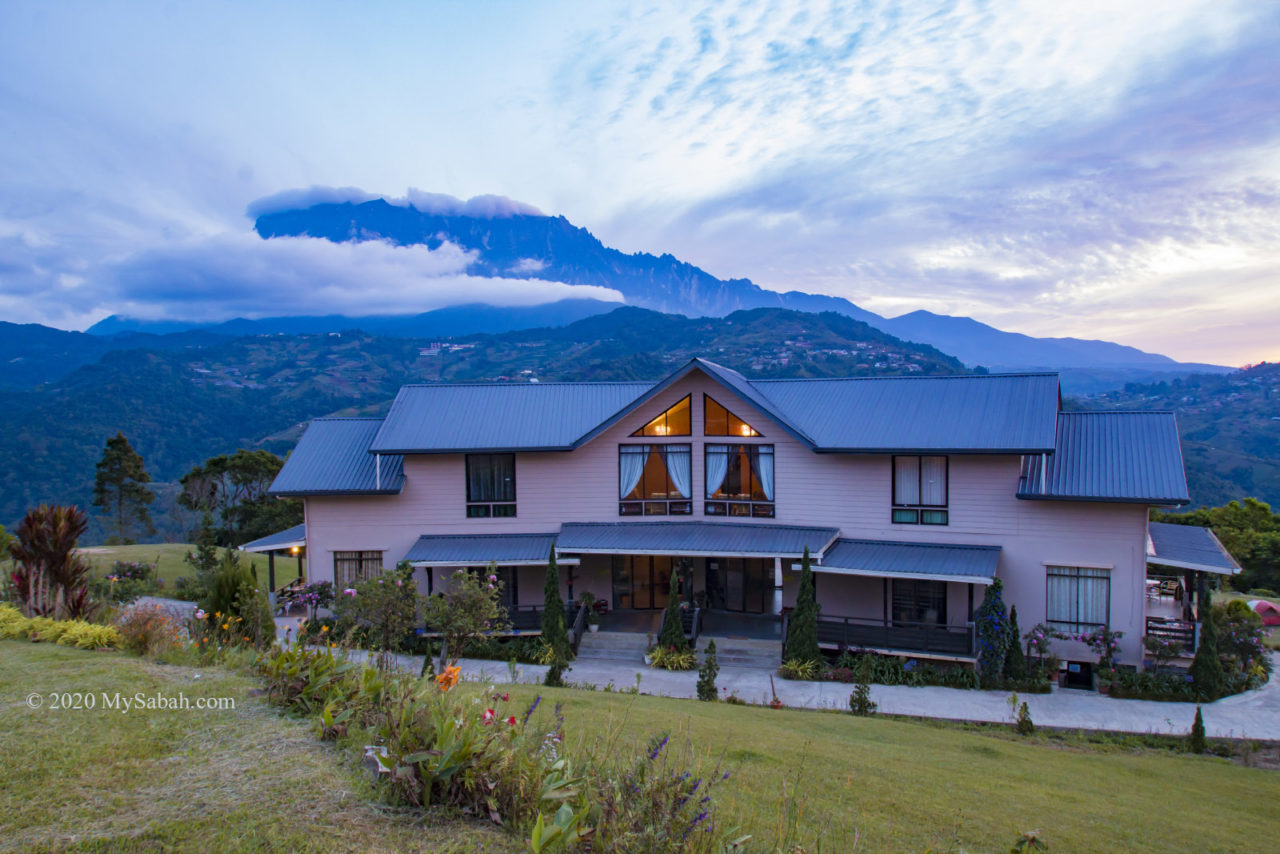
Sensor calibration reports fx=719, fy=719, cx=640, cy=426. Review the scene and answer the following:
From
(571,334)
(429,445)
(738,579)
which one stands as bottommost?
(738,579)

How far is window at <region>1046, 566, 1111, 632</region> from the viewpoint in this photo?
16.7 meters

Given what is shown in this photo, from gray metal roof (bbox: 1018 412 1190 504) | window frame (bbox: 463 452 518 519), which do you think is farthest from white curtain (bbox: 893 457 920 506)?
window frame (bbox: 463 452 518 519)

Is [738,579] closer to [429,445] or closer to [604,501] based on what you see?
[604,501]

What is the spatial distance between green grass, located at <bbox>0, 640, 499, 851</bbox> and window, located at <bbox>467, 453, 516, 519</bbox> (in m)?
14.0

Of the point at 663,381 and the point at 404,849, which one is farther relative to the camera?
the point at 663,381

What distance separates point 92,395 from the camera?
104625 mm

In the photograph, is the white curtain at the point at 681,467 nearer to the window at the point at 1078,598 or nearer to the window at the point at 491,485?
the window at the point at 491,485

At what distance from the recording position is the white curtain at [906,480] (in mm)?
18703

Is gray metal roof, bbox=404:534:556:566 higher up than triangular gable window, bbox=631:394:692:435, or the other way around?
triangular gable window, bbox=631:394:692:435

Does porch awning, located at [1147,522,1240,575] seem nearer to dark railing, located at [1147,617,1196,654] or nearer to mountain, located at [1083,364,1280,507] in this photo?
dark railing, located at [1147,617,1196,654]

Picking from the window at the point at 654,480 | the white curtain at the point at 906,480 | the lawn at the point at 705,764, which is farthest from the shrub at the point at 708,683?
the white curtain at the point at 906,480

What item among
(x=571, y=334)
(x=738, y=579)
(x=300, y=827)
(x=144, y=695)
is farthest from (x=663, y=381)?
(x=571, y=334)

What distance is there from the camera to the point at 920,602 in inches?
726

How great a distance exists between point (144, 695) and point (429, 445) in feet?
45.2
